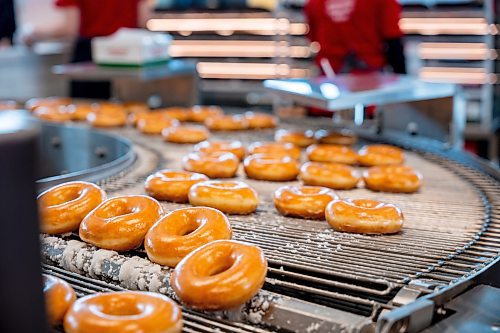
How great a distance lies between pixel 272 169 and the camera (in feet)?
9.50

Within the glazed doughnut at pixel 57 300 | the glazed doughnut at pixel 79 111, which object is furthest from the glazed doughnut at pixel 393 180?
the glazed doughnut at pixel 79 111

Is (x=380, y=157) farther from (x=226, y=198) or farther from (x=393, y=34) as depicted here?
(x=393, y=34)

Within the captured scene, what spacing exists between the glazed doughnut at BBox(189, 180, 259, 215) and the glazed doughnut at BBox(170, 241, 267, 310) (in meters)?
0.64

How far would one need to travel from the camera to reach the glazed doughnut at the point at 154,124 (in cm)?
395

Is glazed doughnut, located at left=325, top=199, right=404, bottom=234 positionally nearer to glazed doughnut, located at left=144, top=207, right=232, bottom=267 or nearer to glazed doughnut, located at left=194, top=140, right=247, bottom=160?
glazed doughnut, located at left=144, top=207, right=232, bottom=267

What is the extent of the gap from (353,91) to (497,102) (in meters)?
4.73

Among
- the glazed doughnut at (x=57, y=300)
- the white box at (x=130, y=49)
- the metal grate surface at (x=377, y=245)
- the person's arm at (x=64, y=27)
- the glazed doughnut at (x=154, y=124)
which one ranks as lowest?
the metal grate surface at (x=377, y=245)

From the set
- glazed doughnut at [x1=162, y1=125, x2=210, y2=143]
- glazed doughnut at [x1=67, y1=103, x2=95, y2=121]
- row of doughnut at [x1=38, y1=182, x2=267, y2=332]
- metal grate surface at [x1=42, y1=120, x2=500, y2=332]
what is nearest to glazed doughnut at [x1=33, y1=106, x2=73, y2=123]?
glazed doughnut at [x1=67, y1=103, x2=95, y2=121]

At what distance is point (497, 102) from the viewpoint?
717cm

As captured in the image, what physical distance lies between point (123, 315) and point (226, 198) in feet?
3.15

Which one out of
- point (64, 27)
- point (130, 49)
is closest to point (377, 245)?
point (130, 49)

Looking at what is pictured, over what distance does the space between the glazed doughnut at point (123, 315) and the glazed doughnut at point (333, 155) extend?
190 cm

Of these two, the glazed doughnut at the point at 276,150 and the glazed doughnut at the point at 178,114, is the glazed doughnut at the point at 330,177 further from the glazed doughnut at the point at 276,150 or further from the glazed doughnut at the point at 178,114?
the glazed doughnut at the point at 178,114

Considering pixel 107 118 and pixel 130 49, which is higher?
pixel 130 49
